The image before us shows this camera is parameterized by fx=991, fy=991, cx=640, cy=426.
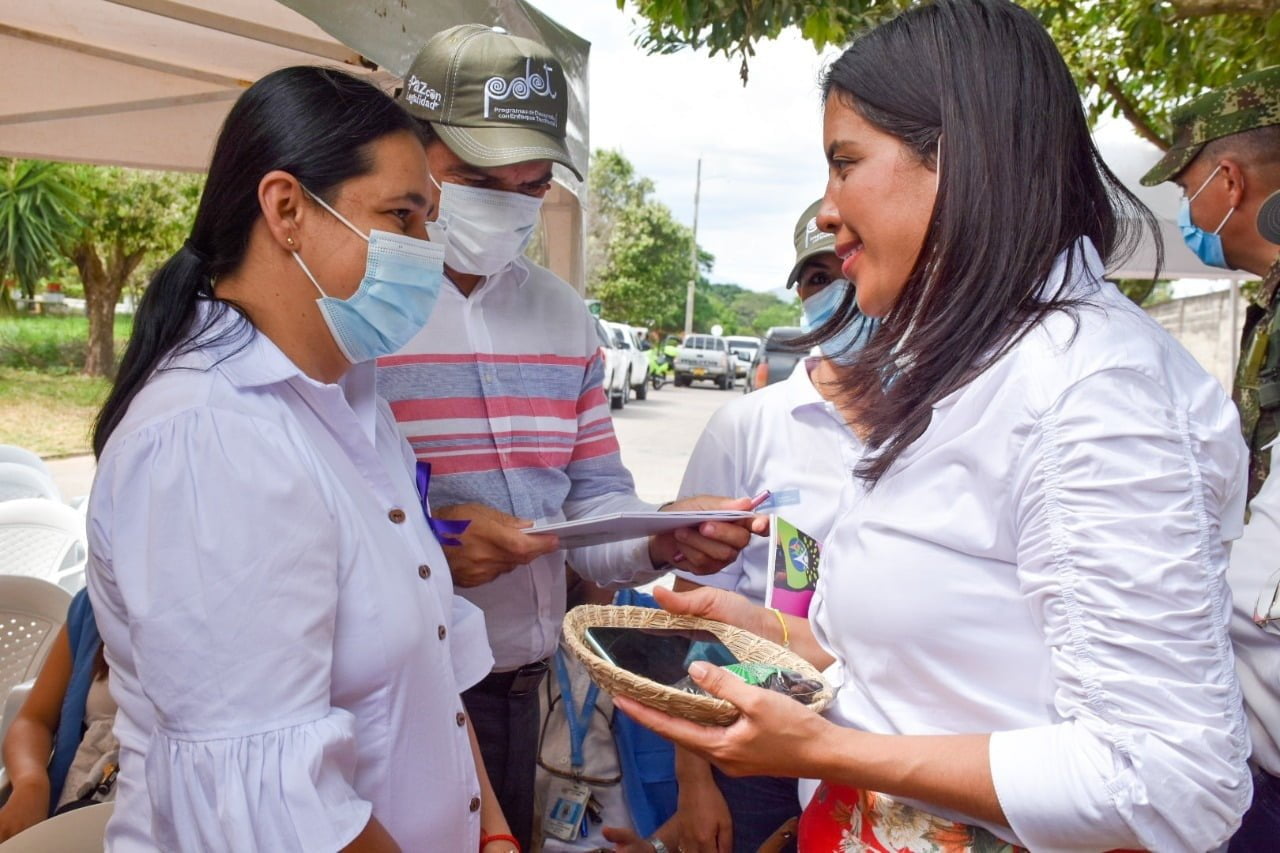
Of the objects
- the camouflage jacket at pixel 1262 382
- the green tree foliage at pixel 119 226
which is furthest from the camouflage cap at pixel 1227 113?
the green tree foliage at pixel 119 226

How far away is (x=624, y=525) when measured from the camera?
1.94m

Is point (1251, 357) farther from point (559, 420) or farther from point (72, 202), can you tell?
point (72, 202)

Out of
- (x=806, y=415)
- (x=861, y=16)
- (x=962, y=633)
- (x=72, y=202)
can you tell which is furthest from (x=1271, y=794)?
(x=72, y=202)

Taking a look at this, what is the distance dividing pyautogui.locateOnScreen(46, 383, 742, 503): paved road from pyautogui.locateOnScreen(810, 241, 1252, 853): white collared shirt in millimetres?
2298

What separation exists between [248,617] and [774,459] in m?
1.49

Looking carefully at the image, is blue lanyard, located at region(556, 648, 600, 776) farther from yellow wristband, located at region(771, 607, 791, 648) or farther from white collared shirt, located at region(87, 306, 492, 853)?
white collared shirt, located at region(87, 306, 492, 853)

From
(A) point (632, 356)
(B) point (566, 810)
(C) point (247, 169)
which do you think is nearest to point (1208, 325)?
(A) point (632, 356)

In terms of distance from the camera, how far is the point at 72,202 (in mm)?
16500

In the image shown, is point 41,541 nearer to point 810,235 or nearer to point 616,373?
point 810,235

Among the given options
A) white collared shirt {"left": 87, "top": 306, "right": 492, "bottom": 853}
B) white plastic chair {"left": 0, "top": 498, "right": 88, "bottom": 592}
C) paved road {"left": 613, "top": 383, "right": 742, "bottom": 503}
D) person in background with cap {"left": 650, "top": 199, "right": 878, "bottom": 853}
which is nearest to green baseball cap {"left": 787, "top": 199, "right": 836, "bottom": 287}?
person in background with cap {"left": 650, "top": 199, "right": 878, "bottom": 853}

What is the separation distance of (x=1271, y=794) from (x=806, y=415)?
121 cm

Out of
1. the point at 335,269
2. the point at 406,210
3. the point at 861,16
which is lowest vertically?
the point at 335,269

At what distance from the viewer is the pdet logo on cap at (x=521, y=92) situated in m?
2.23

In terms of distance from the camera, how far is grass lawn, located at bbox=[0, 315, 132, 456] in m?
13.3
